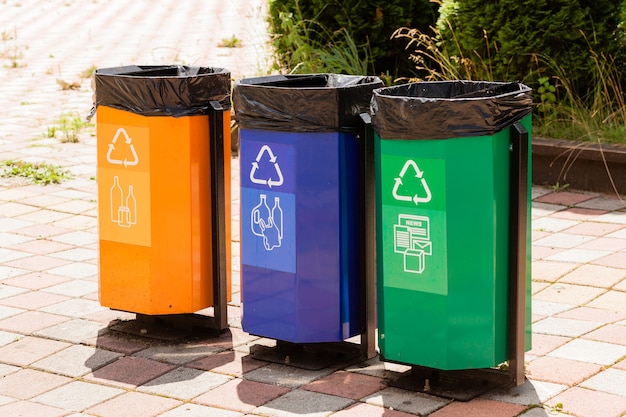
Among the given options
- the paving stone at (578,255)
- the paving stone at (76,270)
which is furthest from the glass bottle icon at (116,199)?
the paving stone at (578,255)

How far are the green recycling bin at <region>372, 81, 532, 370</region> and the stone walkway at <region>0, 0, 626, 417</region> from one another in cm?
26

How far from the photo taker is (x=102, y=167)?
5152 millimetres

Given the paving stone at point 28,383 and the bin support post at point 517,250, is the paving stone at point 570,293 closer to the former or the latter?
the bin support post at point 517,250

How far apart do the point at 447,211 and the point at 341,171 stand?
0.58m

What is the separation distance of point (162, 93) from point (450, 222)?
153 centimetres

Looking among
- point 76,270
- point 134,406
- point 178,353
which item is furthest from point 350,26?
point 134,406

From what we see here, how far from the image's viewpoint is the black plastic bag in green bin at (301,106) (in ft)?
15.0

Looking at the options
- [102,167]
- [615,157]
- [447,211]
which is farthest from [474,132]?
[615,157]

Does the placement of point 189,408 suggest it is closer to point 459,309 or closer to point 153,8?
point 459,309

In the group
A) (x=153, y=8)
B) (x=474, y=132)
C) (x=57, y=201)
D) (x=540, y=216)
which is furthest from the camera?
(x=153, y=8)

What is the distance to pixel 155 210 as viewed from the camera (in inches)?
198

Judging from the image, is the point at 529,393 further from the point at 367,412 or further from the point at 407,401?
the point at 367,412

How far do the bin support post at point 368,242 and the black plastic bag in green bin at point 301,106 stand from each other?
0.29 ft

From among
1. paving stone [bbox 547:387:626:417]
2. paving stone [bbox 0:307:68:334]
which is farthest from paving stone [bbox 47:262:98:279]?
paving stone [bbox 547:387:626:417]
